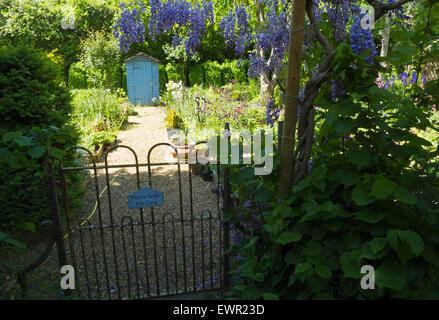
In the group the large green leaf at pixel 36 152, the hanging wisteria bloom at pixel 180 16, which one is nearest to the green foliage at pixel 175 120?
the hanging wisteria bloom at pixel 180 16

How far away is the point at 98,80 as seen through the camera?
13.6m

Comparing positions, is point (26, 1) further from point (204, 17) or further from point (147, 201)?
point (147, 201)

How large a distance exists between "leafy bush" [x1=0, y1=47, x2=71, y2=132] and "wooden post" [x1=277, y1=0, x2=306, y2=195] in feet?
8.70

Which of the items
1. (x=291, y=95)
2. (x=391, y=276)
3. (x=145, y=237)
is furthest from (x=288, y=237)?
(x=145, y=237)

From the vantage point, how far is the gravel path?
274cm

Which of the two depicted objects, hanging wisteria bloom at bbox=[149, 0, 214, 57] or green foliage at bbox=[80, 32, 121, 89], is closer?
hanging wisteria bloom at bbox=[149, 0, 214, 57]

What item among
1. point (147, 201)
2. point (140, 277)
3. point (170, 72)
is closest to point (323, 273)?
point (147, 201)

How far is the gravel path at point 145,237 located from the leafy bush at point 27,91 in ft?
3.19

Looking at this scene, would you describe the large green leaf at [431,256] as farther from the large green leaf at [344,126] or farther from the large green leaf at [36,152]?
the large green leaf at [36,152]

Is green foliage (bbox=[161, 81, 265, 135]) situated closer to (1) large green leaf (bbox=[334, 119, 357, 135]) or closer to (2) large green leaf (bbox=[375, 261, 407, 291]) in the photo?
(1) large green leaf (bbox=[334, 119, 357, 135])

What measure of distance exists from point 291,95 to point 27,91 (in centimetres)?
293

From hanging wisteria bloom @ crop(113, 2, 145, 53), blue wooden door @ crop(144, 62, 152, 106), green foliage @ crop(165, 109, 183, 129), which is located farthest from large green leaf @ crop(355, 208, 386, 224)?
blue wooden door @ crop(144, 62, 152, 106)

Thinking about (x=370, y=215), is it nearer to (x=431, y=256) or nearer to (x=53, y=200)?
(x=431, y=256)

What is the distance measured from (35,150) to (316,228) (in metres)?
1.46
